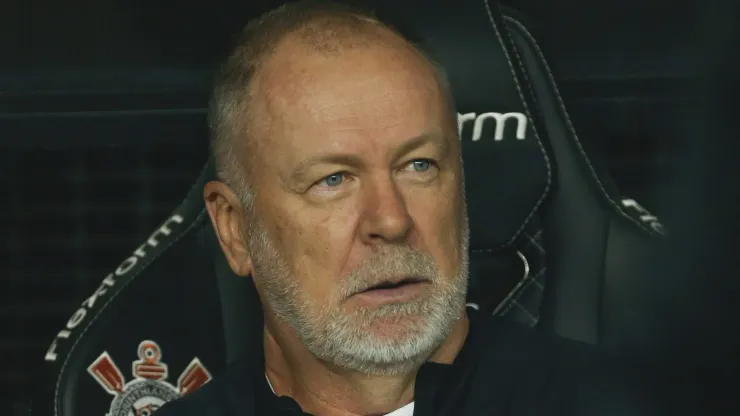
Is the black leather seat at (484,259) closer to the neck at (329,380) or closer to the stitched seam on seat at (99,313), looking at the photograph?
the stitched seam on seat at (99,313)

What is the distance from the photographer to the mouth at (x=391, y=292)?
1.18m

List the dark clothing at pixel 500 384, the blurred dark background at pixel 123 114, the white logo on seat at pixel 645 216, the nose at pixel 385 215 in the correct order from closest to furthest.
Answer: the nose at pixel 385 215 < the dark clothing at pixel 500 384 < the white logo on seat at pixel 645 216 < the blurred dark background at pixel 123 114

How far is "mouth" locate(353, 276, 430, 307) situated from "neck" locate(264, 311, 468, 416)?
124 mm

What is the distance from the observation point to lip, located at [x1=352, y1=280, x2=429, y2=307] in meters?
1.18

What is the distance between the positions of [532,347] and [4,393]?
92cm

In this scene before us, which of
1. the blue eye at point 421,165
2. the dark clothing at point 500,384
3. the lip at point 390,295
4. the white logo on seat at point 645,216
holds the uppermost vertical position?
the blue eye at point 421,165

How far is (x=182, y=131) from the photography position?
1.64 metres

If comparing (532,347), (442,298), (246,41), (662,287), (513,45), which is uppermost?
(246,41)

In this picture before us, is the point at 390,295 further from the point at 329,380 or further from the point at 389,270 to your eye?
the point at 329,380

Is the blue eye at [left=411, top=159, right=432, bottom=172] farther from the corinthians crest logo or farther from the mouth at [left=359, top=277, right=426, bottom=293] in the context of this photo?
the corinthians crest logo

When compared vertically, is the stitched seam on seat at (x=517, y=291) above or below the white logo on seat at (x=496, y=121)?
below

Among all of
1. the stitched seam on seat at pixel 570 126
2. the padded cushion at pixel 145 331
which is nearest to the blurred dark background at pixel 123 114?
the stitched seam on seat at pixel 570 126

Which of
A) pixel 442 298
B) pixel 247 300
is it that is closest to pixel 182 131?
pixel 247 300

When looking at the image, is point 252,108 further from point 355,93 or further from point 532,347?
point 532,347
